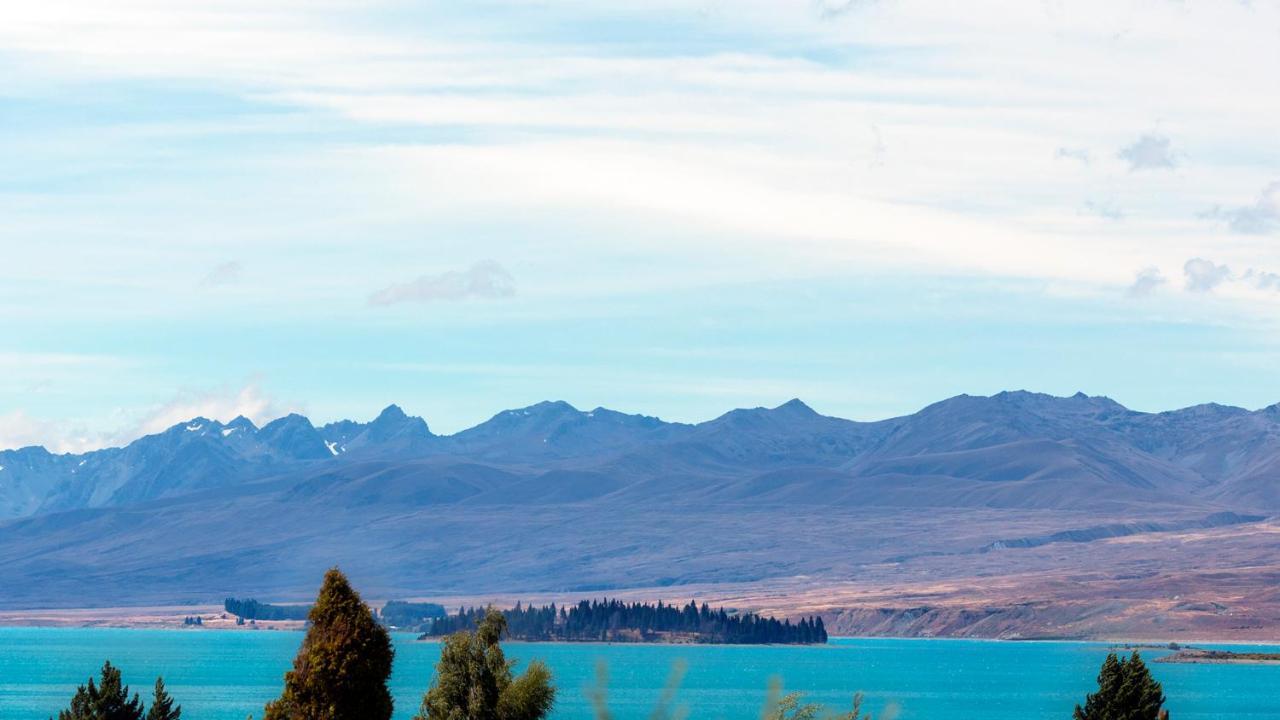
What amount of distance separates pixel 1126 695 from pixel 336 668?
31.2 m

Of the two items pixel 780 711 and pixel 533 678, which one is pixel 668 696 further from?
pixel 533 678

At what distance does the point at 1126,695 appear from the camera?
64.5m

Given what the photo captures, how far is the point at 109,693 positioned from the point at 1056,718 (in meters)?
152

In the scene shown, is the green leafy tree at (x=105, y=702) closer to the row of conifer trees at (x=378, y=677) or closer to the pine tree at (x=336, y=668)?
the row of conifer trees at (x=378, y=677)

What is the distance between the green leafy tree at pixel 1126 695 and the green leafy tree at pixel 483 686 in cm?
2361

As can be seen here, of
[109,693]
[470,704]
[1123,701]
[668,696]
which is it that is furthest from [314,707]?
[1123,701]

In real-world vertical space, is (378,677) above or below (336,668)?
below

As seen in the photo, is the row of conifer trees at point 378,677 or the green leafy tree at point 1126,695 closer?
the row of conifer trees at point 378,677

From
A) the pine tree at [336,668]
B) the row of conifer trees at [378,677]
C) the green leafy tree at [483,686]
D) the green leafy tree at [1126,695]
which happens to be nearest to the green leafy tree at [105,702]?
the row of conifer trees at [378,677]

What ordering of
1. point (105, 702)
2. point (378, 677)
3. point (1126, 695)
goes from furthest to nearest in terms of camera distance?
point (1126, 695), point (105, 702), point (378, 677)

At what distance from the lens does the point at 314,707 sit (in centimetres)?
4425

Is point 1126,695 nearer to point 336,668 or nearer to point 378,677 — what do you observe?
point 378,677

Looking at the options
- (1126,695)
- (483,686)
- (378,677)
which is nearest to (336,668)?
(378,677)

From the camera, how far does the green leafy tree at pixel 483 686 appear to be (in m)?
48.3
